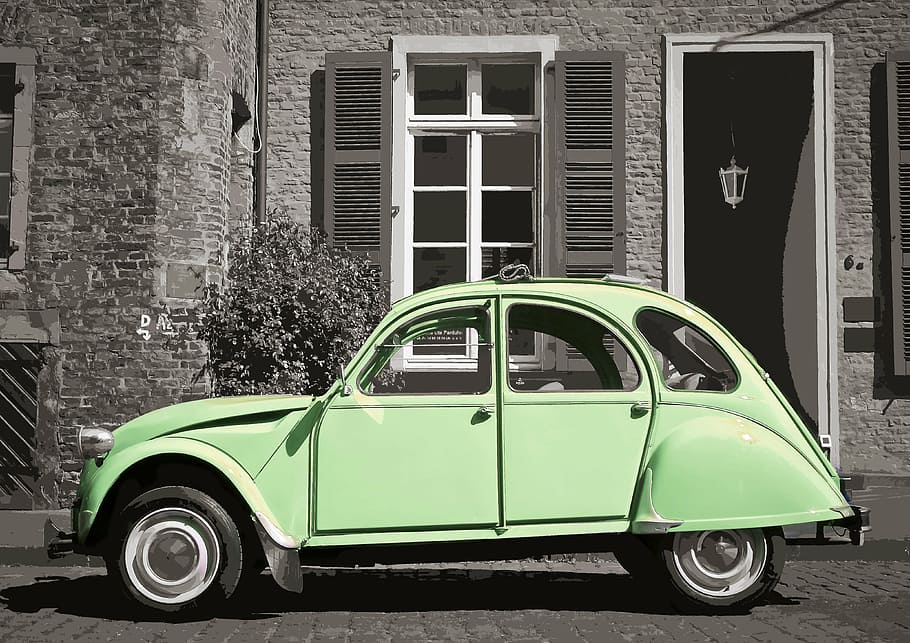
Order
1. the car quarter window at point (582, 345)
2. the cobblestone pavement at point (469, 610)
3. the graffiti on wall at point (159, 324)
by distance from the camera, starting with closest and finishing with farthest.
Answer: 1. the cobblestone pavement at point (469, 610)
2. the car quarter window at point (582, 345)
3. the graffiti on wall at point (159, 324)

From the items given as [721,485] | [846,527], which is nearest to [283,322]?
[721,485]

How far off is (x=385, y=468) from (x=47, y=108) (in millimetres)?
6259

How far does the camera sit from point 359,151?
1175 cm

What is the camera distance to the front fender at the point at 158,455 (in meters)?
5.70

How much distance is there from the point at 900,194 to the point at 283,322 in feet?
20.9

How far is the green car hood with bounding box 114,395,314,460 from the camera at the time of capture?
584cm

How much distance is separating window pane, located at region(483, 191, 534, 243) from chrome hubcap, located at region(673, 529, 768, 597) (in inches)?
250

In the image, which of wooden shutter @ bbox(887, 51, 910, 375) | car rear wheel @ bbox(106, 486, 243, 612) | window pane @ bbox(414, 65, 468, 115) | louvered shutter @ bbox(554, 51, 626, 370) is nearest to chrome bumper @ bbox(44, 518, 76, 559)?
car rear wheel @ bbox(106, 486, 243, 612)

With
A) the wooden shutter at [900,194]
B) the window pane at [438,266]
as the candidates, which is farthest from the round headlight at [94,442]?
the wooden shutter at [900,194]

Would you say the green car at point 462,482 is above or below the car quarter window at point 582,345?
below

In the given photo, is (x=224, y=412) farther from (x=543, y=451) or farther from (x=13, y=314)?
(x=13, y=314)

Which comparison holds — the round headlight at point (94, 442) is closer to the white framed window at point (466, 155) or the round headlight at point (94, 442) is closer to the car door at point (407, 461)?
the car door at point (407, 461)

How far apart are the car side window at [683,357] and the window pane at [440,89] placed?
6.29m

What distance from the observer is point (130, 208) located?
1018 centimetres
